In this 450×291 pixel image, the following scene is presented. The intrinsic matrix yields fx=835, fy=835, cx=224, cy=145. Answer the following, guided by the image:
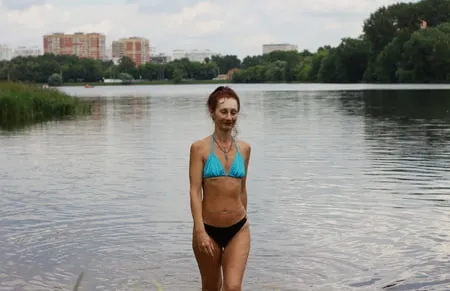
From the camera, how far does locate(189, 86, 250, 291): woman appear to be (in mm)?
6266

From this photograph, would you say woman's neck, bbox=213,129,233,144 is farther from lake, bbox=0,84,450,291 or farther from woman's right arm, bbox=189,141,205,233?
lake, bbox=0,84,450,291

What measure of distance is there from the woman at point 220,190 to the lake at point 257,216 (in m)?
2.66

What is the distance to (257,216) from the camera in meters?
12.9

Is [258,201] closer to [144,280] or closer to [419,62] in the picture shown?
[144,280]

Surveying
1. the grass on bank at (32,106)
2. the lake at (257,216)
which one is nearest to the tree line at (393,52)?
the grass on bank at (32,106)

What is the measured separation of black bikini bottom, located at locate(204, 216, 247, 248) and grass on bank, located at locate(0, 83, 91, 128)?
31635 mm

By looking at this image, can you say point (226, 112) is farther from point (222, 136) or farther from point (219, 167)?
point (219, 167)

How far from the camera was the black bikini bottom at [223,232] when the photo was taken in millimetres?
6348

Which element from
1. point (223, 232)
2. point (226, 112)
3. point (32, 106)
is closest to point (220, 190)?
point (223, 232)

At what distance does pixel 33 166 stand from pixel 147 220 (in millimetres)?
8441

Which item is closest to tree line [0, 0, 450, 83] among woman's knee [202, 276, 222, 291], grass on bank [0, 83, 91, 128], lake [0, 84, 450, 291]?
grass on bank [0, 83, 91, 128]

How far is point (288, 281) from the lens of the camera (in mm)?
9133

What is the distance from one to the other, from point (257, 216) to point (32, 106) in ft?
110

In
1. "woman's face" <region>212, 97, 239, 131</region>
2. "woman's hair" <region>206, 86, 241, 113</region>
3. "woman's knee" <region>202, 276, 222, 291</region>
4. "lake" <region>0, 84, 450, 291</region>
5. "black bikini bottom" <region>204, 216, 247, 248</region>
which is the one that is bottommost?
"lake" <region>0, 84, 450, 291</region>
